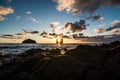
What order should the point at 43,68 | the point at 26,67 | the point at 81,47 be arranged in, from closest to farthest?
the point at 43,68 → the point at 26,67 → the point at 81,47

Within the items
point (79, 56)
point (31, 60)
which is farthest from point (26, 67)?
point (79, 56)

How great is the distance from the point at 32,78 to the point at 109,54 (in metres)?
6.50

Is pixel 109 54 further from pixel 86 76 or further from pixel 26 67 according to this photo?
pixel 26 67

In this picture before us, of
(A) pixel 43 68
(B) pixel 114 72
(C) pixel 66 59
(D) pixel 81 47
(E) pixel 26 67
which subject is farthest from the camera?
(D) pixel 81 47

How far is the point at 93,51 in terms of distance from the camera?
1334cm

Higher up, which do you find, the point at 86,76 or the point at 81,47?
the point at 81,47

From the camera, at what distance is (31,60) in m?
13.2

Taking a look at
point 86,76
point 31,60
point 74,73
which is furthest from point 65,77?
point 31,60

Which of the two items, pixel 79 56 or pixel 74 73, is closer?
pixel 74 73

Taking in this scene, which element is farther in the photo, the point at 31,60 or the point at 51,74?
the point at 31,60

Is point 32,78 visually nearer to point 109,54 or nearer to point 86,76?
point 86,76

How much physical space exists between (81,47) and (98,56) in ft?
6.17

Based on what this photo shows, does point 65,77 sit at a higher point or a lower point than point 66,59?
lower

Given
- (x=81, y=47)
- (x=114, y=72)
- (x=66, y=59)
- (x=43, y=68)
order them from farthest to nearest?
1. (x=81, y=47)
2. (x=66, y=59)
3. (x=43, y=68)
4. (x=114, y=72)
